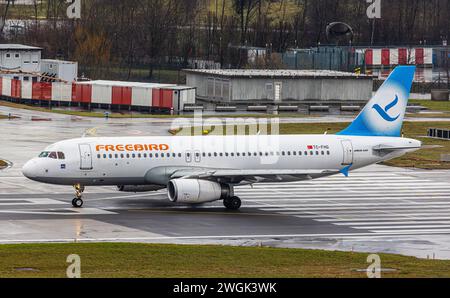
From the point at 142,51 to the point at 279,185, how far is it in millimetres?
110806

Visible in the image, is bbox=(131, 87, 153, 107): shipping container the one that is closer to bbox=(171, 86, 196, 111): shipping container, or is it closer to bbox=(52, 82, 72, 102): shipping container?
bbox=(171, 86, 196, 111): shipping container

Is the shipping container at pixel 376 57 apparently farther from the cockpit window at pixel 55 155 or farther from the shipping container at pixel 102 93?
the cockpit window at pixel 55 155

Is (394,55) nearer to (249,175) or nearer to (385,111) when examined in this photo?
(385,111)

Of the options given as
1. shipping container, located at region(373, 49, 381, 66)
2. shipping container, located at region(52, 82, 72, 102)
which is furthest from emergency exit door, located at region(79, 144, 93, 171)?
shipping container, located at region(373, 49, 381, 66)

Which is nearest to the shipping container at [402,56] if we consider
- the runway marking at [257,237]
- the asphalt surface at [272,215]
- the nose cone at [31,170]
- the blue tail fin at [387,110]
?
the asphalt surface at [272,215]

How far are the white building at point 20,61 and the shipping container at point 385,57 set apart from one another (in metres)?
55.7

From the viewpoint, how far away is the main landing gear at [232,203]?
5891cm

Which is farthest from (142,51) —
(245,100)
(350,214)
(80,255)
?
(80,255)

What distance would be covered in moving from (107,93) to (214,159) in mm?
64557

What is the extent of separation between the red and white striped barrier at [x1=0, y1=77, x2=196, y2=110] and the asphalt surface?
4571 centimetres

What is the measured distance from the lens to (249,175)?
190 ft

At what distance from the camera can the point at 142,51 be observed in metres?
178
